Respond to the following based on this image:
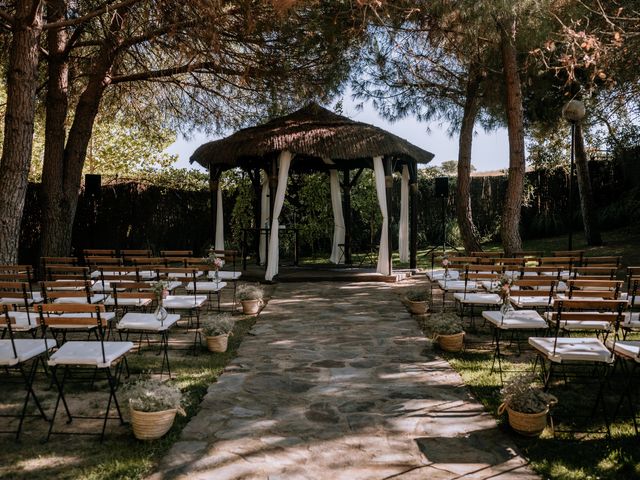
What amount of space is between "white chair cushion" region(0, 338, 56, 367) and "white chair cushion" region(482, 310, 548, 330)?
148 inches

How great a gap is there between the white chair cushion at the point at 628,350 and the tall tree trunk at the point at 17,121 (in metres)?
7.35

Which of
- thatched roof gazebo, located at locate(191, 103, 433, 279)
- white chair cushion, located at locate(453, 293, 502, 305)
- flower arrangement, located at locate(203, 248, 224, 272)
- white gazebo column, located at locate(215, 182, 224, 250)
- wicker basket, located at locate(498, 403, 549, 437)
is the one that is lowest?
wicker basket, located at locate(498, 403, 549, 437)

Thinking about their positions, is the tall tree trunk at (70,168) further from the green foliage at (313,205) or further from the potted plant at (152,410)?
the potted plant at (152,410)

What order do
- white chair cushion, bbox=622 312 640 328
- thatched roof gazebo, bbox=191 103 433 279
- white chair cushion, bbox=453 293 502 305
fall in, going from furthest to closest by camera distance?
thatched roof gazebo, bbox=191 103 433 279 → white chair cushion, bbox=453 293 502 305 → white chair cushion, bbox=622 312 640 328

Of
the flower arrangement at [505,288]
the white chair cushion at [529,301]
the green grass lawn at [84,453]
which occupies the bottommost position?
the green grass lawn at [84,453]

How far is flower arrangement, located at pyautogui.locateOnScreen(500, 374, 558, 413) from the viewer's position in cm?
352

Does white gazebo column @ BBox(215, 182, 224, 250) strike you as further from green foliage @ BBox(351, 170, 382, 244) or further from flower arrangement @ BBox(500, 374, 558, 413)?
flower arrangement @ BBox(500, 374, 558, 413)

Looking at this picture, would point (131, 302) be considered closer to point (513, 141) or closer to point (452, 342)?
point (452, 342)

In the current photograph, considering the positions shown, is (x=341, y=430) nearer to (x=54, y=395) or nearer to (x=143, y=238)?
(x=54, y=395)

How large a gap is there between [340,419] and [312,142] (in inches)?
281

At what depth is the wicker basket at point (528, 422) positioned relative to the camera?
3471mm

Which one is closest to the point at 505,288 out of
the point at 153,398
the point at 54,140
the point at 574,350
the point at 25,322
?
the point at 574,350

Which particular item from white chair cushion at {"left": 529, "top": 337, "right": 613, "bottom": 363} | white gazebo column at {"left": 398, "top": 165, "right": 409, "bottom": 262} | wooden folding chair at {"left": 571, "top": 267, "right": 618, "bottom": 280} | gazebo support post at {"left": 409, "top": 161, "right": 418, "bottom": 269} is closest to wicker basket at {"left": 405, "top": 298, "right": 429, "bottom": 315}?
wooden folding chair at {"left": 571, "top": 267, "right": 618, "bottom": 280}

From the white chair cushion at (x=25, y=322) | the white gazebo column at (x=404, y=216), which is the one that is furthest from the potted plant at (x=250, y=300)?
the white gazebo column at (x=404, y=216)
